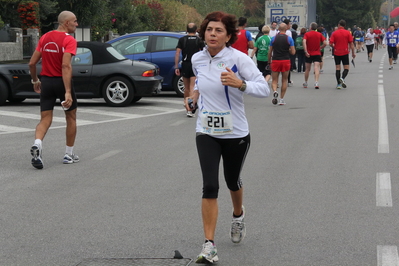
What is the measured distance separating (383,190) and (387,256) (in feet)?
7.27

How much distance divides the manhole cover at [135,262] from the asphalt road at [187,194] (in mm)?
104

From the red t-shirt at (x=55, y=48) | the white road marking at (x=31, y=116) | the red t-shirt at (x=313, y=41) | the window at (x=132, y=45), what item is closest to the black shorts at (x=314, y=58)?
the red t-shirt at (x=313, y=41)

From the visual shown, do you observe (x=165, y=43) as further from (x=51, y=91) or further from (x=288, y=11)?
(x=288, y=11)

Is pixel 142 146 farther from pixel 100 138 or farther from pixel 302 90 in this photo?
pixel 302 90

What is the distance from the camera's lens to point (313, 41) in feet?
64.1

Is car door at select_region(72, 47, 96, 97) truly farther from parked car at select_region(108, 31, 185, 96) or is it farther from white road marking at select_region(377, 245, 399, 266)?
white road marking at select_region(377, 245, 399, 266)

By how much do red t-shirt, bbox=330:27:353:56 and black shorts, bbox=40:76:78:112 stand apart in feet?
39.1

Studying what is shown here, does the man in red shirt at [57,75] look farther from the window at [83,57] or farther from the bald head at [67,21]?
the window at [83,57]

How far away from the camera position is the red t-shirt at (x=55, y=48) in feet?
→ 27.2

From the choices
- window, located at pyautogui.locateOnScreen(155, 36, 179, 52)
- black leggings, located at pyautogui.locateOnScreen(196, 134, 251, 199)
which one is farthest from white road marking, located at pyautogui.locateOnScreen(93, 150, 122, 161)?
window, located at pyautogui.locateOnScreen(155, 36, 179, 52)

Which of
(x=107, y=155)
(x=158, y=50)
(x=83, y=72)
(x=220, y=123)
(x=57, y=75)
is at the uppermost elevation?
(x=158, y=50)

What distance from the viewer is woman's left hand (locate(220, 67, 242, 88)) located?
4.66m

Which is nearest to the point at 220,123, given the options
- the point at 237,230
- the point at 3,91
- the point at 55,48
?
the point at 237,230

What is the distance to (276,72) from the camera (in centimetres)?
1553
